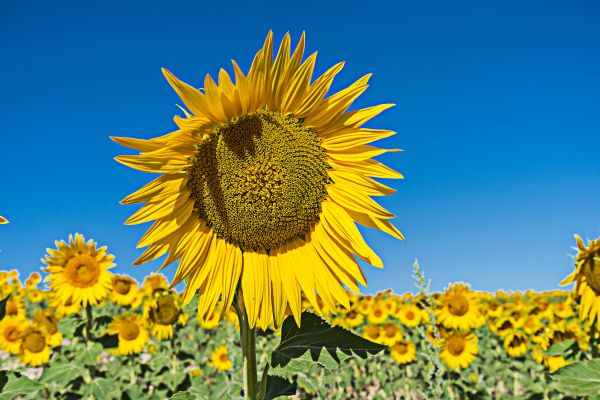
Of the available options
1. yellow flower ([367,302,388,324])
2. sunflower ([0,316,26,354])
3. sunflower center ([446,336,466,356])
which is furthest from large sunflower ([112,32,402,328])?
yellow flower ([367,302,388,324])

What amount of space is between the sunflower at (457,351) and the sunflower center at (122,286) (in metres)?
5.41

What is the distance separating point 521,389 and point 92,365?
1109 cm

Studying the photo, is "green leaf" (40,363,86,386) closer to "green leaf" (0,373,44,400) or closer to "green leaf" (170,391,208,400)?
"green leaf" (0,373,44,400)

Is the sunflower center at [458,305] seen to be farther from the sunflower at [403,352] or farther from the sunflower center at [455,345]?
the sunflower at [403,352]

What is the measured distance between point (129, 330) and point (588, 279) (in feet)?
21.2

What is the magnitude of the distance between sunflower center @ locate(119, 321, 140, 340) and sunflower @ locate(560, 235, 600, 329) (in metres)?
6.24

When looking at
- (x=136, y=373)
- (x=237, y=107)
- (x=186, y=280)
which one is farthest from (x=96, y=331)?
(x=237, y=107)

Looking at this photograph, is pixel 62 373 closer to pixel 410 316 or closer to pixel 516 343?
pixel 410 316

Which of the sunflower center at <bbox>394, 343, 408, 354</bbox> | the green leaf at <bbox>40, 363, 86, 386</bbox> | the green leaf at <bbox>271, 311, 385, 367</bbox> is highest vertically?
the sunflower center at <bbox>394, 343, 408, 354</bbox>

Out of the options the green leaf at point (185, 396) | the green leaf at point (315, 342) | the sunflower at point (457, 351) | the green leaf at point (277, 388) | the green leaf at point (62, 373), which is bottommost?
the green leaf at point (185, 396)

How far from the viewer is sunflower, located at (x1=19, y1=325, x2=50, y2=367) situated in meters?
8.35

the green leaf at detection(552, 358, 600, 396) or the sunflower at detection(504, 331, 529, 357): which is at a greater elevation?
the sunflower at detection(504, 331, 529, 357)

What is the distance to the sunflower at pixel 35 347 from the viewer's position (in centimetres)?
835

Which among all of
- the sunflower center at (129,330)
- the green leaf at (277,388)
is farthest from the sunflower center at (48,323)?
the green leaf at (277,388)
